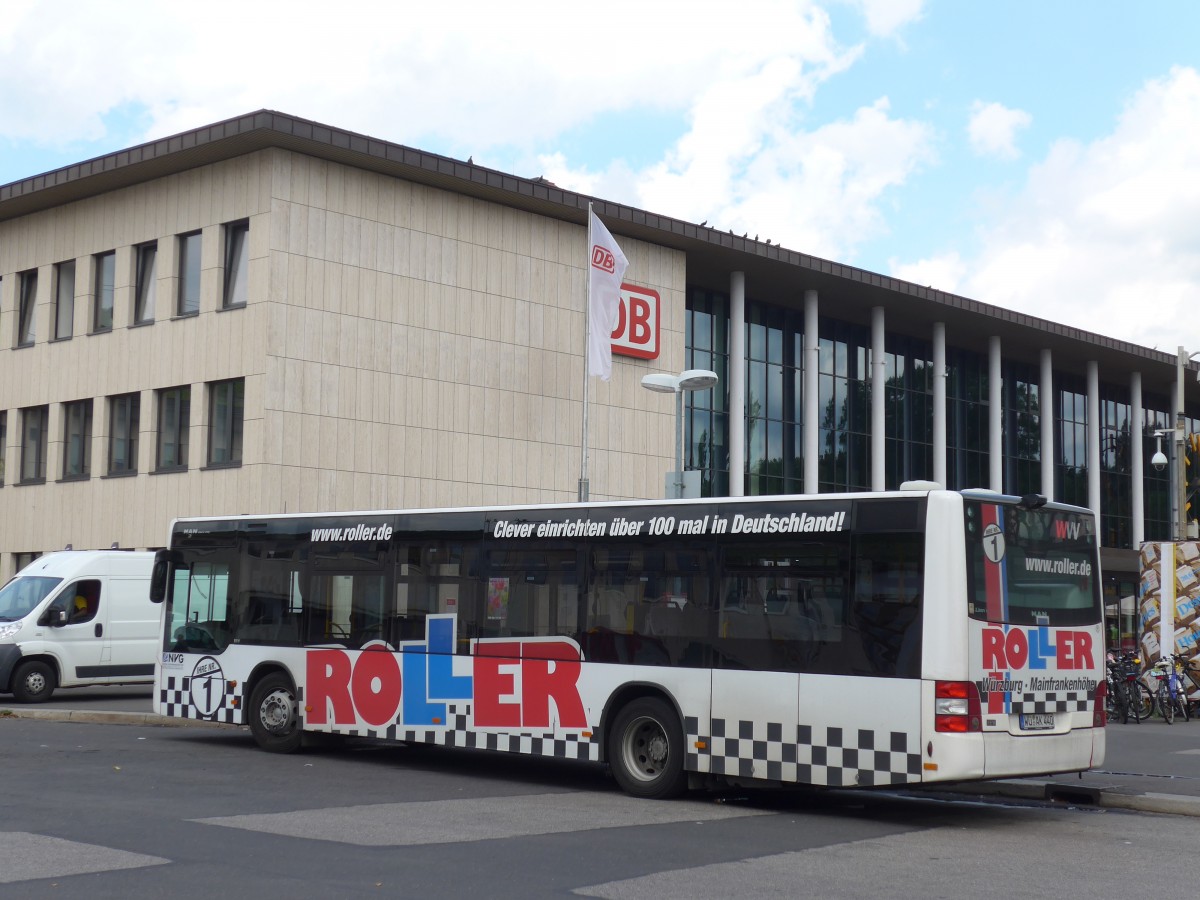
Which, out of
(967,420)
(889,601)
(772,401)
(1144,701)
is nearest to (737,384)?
(772,401)

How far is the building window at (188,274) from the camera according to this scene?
33.2m

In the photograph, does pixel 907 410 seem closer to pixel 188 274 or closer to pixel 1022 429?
pixel 1022 429

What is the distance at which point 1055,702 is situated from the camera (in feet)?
→ 41.5

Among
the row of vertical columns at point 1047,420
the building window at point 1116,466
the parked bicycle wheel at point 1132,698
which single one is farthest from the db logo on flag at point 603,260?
the building window at point 1116,466

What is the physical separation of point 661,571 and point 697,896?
5467 millimetres

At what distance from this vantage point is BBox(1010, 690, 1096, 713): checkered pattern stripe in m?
12.3

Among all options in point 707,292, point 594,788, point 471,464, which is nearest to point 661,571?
point 594,788

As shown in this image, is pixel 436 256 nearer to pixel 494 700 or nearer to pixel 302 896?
pixel 494 700

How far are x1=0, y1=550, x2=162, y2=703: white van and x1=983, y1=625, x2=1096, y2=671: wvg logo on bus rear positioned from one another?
16.6 meters

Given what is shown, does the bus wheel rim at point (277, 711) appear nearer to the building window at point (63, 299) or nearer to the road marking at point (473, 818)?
the road marking at point (473, 818)

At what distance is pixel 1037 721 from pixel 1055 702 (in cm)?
32

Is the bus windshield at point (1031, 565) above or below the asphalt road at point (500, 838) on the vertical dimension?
above

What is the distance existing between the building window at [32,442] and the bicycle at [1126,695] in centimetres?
2480

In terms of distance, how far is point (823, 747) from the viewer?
12.4 metres
